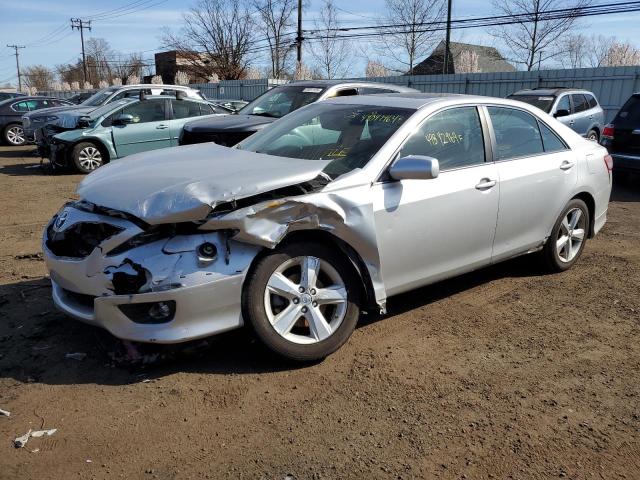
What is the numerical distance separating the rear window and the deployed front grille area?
9.75 m

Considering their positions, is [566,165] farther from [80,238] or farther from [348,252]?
[80,238]

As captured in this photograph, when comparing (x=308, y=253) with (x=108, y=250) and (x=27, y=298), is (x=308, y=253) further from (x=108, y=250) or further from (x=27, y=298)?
(x=27, y=298)

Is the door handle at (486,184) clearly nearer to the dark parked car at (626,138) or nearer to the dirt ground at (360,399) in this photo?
the dirt ground at (360,399)

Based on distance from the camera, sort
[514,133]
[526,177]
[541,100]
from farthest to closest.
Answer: [541,100] → [514,133] → [526,177]

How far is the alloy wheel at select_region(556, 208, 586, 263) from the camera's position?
5.24 m

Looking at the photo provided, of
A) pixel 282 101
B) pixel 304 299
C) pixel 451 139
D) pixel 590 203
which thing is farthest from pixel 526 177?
pixel 282 101

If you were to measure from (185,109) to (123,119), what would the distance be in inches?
59.4

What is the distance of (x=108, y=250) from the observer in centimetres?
320

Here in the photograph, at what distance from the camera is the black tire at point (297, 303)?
3268 mm

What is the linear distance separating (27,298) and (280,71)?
1705 inches

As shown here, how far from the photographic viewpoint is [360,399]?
3197 millimetres

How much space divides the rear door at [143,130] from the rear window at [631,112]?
9051mm

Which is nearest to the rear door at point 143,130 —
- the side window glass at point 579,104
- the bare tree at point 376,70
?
the side window glass at point 579,104

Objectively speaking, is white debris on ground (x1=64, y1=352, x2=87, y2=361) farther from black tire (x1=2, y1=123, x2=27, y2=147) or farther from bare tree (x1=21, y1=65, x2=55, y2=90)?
bare tree (x1=21, y1=65, x2=55, y2=90)
